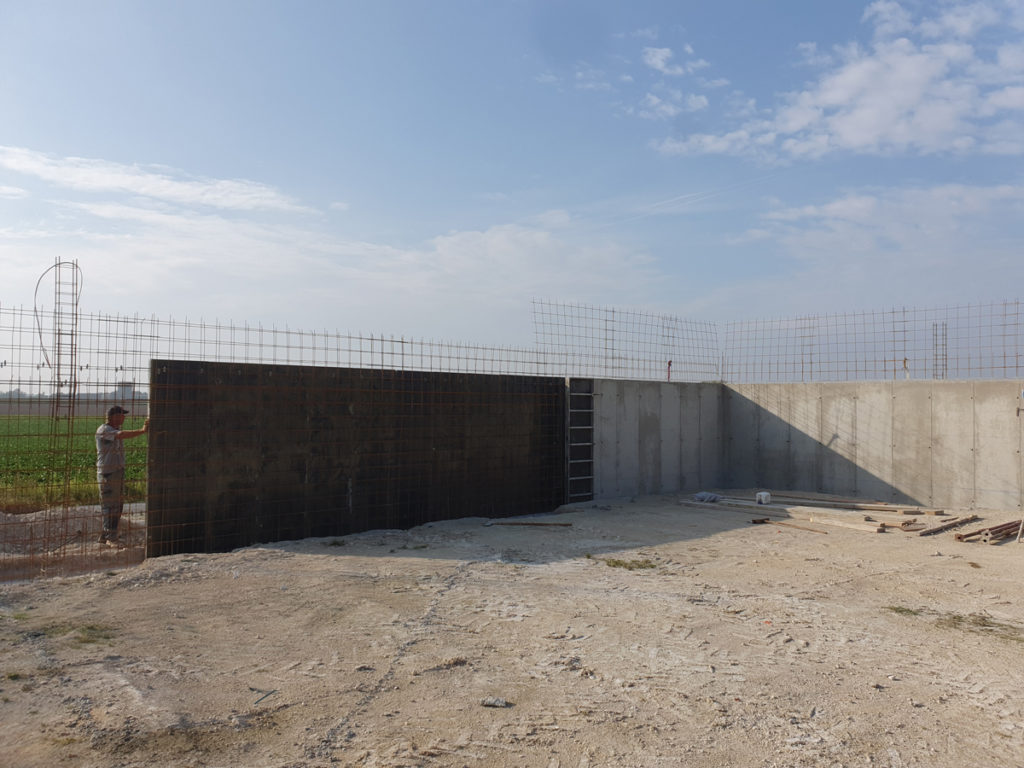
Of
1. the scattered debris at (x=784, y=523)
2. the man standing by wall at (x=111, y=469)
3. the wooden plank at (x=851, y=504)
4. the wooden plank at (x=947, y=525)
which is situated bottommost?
the scattered debris at (x=784, y=523)

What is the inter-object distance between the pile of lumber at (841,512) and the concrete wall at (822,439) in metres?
0.71

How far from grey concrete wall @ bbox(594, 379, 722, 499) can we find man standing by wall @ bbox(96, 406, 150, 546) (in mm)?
7344

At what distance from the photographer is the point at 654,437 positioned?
13.6 m

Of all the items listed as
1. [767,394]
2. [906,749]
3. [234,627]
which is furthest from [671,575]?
[767,394]

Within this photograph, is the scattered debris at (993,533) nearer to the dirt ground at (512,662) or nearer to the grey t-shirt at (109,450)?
the dirt ground at (512,662)

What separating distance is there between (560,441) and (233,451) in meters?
5.49

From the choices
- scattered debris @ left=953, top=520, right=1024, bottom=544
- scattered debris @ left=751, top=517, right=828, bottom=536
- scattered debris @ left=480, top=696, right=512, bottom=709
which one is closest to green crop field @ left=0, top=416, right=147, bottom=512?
scattered debris @ left=480, top=696, right=512, bottom=709

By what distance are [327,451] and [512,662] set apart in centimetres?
483

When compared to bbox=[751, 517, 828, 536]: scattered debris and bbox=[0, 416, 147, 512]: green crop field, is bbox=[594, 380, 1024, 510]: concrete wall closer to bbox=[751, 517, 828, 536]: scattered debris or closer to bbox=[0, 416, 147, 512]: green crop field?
bbox=[751, 517, 828, 536]: scattered debris

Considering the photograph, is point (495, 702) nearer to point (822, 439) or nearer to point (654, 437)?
point (654, 437)

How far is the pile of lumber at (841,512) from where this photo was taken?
1026cm

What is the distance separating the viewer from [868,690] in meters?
4.37

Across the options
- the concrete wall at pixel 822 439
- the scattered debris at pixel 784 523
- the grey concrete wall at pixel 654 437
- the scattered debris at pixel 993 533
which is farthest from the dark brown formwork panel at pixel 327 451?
the scattered debris at pixel 993 533

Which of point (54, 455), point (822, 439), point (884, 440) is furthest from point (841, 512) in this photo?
point (54, 455)
